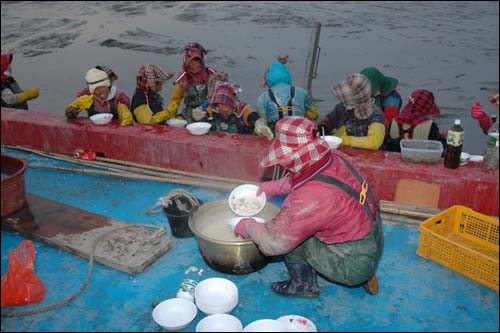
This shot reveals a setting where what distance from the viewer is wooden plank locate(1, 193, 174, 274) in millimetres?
3836

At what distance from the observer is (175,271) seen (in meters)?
3.82

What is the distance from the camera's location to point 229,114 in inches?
225

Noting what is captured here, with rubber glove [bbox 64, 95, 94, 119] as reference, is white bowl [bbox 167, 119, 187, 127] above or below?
below

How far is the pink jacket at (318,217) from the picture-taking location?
9.73ft

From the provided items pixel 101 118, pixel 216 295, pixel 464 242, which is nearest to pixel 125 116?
pixel 101 118

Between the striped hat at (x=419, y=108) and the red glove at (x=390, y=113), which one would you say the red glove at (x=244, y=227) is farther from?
the red glove at (x=390, y=113)

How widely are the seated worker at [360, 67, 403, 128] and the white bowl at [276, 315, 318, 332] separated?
327cm

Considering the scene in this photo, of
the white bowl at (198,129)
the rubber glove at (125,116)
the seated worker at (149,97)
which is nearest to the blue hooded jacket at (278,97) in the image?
the white bowl at (198,129)

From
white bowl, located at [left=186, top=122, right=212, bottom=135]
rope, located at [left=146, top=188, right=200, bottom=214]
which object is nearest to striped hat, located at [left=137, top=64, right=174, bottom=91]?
white bowl, located at [left=186, top=122, right=212, bottom=135]

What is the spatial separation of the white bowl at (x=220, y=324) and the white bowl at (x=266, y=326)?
91 mm

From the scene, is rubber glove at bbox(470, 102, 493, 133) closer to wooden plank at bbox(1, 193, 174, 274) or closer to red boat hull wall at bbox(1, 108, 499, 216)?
red boat hull wall at bbox(1, 108, 499, 216)

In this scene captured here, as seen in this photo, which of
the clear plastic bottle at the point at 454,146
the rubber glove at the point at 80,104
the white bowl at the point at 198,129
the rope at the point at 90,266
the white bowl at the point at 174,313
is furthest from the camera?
the rubber glove at the point at 80,104

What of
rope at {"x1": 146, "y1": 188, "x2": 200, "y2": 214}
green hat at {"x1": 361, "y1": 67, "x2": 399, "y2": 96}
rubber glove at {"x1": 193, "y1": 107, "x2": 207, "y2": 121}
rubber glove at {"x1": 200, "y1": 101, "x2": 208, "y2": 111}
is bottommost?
rope at {"x1": 146, "y1": 188, "x2": 200, "y2": 214}

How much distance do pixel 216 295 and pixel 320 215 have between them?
0.98 m
